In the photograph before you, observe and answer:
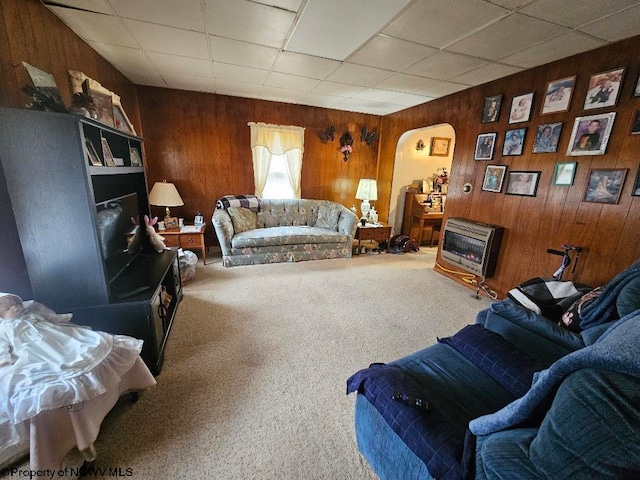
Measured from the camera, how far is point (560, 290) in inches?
73.1

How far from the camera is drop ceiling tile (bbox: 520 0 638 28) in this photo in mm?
1576

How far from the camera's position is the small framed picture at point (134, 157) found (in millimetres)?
2289

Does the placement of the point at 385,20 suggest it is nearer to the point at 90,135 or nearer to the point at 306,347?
the point at 90,135

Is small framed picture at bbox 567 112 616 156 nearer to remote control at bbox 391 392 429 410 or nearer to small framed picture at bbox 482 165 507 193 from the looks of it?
small framed picture at bbox 482 165 507 193

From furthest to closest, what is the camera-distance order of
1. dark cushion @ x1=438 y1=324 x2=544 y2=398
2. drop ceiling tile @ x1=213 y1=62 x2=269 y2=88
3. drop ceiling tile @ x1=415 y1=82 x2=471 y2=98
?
1. drop ceiling tile @ x1=415 y1=82 x2=471 y2=98
2. drop ceiling tile @ x1=213 y1=62 x2=269 y2=88
3. dark cushion @ x1=438 y1=324 x2=544 y2=398

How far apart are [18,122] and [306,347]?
7.09 ft

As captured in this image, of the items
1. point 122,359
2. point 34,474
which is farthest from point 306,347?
point 34,474

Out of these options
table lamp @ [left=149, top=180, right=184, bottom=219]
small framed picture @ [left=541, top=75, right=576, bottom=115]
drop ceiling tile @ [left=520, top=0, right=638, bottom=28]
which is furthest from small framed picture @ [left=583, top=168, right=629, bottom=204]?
table lamp @ [left=149, top=180, right=184, bottom=219]

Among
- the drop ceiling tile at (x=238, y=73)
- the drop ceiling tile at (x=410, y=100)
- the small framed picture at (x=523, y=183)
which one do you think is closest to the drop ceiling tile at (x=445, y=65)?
the drop ceiling tile at (x=410, y=100)

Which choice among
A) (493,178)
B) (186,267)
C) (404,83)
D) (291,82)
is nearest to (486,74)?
(404,83)

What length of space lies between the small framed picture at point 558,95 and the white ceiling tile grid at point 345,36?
219mm

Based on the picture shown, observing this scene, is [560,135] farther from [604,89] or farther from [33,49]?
[33,49]

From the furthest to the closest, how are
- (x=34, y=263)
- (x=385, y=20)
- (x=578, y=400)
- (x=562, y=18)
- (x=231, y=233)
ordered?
(x=231, y=233)
(x=385, y=20)
(x=562, y=18)
(x=34, y=263)
(x=578, y=400)

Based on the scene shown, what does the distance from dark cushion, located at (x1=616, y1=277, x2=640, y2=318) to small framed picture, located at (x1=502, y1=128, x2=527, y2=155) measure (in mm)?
1884
